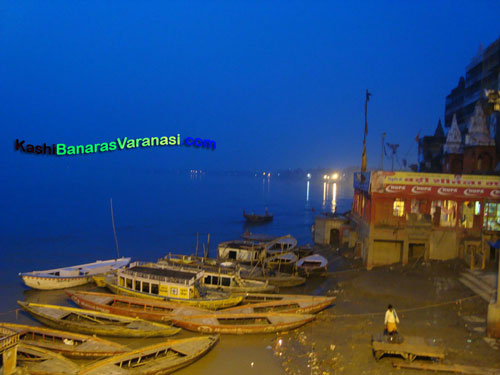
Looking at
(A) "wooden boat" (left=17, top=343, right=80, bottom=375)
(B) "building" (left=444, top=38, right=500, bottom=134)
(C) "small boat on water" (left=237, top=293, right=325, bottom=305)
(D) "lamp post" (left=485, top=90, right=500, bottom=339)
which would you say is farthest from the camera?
(B) "building" (left=444, top=38, right=500, bottom=134)

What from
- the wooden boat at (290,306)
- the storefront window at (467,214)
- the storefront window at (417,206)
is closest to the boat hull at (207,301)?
the wooden boat at (290,306)

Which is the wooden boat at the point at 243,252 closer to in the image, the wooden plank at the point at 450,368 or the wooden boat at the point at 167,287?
the wooden boat at the point at 167,287

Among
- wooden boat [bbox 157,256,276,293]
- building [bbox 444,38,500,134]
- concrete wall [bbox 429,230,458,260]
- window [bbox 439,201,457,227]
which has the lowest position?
wooden boat [bbox 157,256,276,293]

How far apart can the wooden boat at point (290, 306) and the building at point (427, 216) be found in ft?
27.5

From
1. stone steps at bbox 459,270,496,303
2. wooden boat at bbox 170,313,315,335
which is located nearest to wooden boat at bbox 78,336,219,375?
wooden boat at bbox 170,313,315,335

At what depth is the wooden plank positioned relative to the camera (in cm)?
1389

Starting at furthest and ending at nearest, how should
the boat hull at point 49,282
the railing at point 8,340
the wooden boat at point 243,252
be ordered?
the wooden boat at point 243,252
the boat hull at point 49,282
the railing at point 8,340

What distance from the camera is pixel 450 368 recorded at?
46.7 feet

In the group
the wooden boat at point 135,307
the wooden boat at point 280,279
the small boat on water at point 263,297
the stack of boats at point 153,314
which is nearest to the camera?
the stack of boats at point 153,314

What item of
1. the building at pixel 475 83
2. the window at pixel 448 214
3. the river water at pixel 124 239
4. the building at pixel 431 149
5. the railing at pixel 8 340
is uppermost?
the building at pixel 475 83

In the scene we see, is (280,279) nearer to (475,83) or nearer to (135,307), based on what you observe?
(135,307)

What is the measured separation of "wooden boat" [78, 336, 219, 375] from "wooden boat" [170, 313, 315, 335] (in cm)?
191

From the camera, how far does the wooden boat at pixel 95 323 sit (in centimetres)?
1927

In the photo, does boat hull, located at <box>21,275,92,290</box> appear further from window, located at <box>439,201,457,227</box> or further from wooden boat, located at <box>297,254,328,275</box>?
window, located at <box>439,201,457,227</box>
